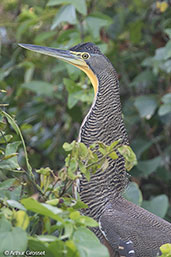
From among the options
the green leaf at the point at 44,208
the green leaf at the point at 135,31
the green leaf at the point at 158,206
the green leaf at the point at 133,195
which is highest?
the green leaf at the point at 44,208

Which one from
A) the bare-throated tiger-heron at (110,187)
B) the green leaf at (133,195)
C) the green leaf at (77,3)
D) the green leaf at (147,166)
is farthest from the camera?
the green leaf at (147,166)

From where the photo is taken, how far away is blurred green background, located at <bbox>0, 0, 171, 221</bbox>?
2.74 metres

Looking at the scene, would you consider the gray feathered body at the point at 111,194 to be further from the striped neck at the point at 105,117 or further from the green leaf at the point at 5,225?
the green leaf at the point at 5,225

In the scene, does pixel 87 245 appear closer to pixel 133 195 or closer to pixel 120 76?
pixel 133 195

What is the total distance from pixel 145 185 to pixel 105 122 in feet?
4.54

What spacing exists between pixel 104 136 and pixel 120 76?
59.3 inches

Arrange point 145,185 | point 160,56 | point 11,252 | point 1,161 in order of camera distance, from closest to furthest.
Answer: point 11,252 < point 1,161 < point 160,56 < point 145,185

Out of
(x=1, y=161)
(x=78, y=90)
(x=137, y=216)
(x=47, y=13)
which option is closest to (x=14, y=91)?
(x=47, y=13)

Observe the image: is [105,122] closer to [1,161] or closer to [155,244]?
[155,244]

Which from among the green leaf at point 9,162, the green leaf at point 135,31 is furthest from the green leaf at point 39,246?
the green leaf at point 135,31

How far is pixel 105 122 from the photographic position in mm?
1706

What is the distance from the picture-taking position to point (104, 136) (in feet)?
5.55

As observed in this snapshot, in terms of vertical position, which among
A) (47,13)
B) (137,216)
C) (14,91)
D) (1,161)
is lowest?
(14,91)

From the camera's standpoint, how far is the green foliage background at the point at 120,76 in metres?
2.73
